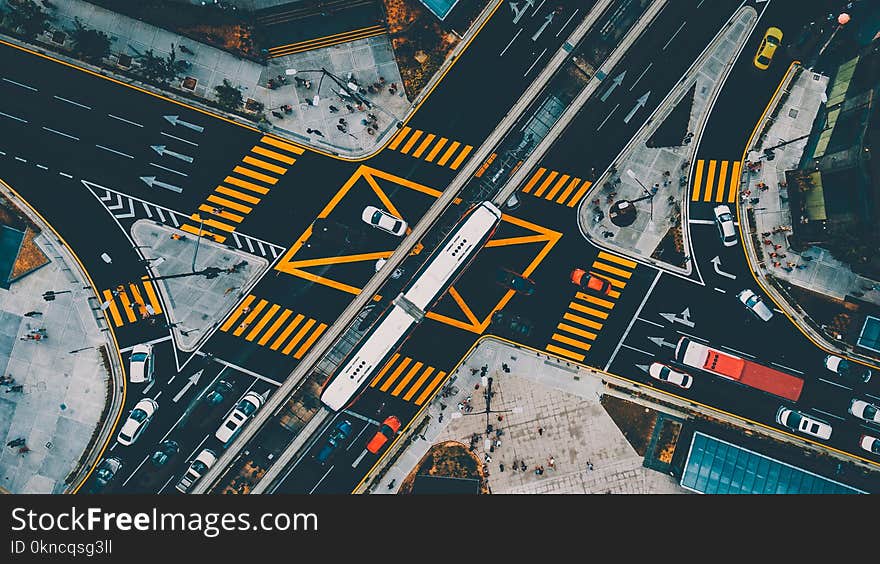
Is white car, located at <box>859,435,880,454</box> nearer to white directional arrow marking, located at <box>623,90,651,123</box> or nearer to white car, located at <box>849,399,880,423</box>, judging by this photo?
white car, located at <box>849,399,880,423</box>

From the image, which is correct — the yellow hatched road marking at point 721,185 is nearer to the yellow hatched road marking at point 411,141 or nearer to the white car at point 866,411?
the white car at point 866,411

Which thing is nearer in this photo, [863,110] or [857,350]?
[863,110]

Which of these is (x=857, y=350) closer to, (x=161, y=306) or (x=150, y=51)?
(x=161, y=306)

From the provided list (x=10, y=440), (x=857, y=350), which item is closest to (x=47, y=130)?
(x=10, y=440)

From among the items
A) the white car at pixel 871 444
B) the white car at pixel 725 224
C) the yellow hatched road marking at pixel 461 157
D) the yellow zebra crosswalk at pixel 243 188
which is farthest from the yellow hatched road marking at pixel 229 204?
the white car at pixel 871 444

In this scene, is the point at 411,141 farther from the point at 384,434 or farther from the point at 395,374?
the point at 384,434

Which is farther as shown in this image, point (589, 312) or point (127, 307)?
point (589, 312)

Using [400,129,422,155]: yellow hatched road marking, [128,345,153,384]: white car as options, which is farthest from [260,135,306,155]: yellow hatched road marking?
[128,345,153,384]: white car

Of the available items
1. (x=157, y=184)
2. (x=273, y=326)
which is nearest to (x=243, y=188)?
(x=157, y=184)
